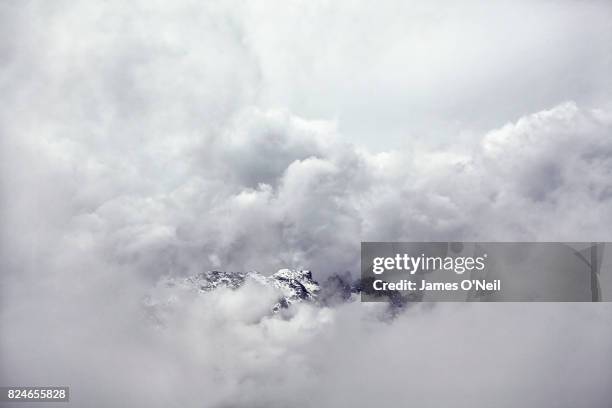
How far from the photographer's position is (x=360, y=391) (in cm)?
17312

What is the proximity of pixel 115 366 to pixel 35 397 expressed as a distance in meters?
41.0

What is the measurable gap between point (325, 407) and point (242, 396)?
3271cm

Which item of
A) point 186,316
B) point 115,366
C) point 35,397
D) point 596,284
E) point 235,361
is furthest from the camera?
point 186,316

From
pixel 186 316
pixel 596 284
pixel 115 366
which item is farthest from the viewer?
pixel 186 316

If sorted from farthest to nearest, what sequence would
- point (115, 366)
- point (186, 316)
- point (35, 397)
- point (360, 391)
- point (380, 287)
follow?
point (360, 391) < point (186, 316) < point (115, 366) < point (380, 287) < point (35, 397)

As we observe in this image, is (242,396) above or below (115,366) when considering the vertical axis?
below

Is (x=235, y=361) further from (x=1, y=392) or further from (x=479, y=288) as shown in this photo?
(x=479, y=288)

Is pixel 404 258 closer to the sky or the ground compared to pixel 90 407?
closer to the sky

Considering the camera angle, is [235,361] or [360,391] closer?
[235,361]

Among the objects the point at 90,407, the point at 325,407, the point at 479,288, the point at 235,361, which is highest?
the point at 479,288

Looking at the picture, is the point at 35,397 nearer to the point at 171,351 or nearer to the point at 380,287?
the point at 380,287

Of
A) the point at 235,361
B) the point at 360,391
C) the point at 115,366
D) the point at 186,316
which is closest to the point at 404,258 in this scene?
the point at 235,361

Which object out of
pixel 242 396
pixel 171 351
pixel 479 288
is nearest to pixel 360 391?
pixel 242 396

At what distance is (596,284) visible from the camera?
116 ft
